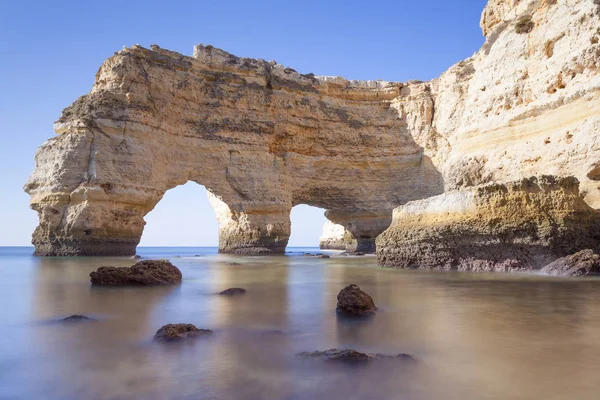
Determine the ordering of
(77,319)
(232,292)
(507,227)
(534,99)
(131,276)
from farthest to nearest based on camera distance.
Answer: (534,99) < (507,227) < (131,276) < (232,292) < (77,319)

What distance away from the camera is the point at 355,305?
4266mm

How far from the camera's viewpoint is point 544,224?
27.8 feet

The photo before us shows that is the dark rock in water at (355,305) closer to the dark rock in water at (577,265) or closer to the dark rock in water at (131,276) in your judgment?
the dark rock in water at (131,276)

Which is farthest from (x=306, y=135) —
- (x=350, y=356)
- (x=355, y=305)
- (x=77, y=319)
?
(x=350, y=356)

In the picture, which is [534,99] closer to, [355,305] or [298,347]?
[355,305]

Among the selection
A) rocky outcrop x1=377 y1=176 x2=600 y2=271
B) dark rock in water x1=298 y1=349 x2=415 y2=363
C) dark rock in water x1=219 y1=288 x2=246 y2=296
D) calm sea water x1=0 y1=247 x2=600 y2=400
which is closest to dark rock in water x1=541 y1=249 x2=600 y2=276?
rocky outcrop x1=377 y1=176 x2=600 y2=271

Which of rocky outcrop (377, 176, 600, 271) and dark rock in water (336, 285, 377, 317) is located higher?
rocky outcrop (377, 176, 600, 271)

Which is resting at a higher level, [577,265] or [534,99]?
[534,99]

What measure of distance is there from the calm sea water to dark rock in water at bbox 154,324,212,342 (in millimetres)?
117

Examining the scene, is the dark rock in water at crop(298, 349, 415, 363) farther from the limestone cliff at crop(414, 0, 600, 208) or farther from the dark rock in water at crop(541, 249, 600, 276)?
the limestone cliff at crop(414, 0, 600, 208)

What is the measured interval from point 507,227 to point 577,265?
148 cm

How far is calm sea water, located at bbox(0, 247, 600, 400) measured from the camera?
224cm

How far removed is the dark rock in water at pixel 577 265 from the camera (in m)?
7.46

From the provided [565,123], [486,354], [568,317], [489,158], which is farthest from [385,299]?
[489,158]
